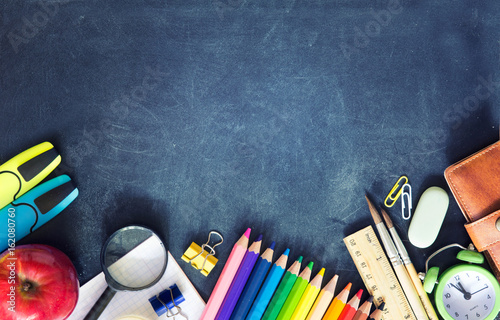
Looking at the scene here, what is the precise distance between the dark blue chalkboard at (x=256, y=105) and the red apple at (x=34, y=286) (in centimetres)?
26

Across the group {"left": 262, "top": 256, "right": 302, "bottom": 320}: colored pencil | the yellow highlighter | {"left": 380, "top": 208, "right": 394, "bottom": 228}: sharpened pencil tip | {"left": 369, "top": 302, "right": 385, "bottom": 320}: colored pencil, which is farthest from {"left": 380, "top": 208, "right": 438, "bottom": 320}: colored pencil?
the yellow highlighter

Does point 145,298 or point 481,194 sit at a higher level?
point 481,194

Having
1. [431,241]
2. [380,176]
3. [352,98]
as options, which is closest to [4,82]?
[352,98]

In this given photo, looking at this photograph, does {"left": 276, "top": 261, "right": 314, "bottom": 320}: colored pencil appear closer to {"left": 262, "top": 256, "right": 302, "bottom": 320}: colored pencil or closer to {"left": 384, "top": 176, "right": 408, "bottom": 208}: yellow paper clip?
{"left": 262, "top": 256, "right": 302, "bottom": 320}: colored pencil

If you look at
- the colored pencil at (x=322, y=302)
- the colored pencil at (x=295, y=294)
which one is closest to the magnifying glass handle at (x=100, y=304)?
the colored pencil at (x=295, y=294)

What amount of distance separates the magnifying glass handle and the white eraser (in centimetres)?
106

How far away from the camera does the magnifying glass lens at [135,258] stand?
1.35m

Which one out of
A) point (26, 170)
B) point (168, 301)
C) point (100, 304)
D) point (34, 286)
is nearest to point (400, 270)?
point (168, 301)

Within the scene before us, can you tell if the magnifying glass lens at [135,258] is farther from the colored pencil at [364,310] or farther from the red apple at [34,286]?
the colored pencil at [364,310]

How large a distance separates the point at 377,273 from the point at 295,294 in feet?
1.00

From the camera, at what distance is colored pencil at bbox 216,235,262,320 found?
1.36 m

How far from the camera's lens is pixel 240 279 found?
4.50 feet

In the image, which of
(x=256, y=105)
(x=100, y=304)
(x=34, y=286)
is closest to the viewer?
(x=34, y=286)

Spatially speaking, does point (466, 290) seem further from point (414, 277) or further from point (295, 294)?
point (295, 294)
